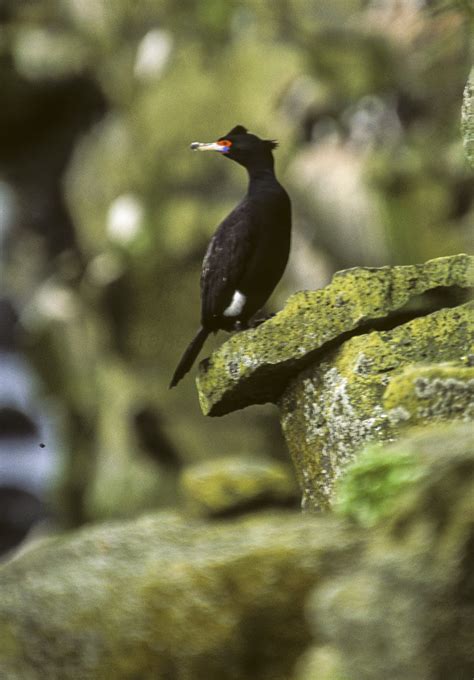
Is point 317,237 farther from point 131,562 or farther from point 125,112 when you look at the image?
point 131,562

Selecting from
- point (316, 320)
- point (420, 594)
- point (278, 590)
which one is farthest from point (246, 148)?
point (420, 594)

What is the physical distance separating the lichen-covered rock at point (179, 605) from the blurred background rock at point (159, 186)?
1066 cm

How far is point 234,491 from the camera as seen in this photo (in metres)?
5.97

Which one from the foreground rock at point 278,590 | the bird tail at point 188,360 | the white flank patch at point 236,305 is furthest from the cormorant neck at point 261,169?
the foreground rock at point 278,590

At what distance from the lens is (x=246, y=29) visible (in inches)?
741

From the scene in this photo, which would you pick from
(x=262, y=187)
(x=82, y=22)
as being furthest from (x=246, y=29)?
(x=262, y=187)

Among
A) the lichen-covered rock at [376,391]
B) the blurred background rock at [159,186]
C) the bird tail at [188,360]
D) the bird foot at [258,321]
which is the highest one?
the blurred background rock at [159,186]

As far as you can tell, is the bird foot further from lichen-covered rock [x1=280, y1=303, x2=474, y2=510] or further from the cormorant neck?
the cormorant neck

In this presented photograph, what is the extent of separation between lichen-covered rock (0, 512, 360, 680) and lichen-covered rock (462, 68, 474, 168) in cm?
214

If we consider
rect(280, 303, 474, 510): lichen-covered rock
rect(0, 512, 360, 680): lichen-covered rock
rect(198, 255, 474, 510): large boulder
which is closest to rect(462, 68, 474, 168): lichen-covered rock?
rect(198, 255, 474, 510): large boulder

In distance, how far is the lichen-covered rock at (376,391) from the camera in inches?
184

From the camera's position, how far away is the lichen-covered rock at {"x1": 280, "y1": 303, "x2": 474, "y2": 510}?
15.4ft

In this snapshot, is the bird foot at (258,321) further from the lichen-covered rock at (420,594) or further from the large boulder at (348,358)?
the lichen-covered rock at (420,594)

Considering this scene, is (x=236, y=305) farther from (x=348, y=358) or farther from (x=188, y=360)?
(x=348, y=358)
